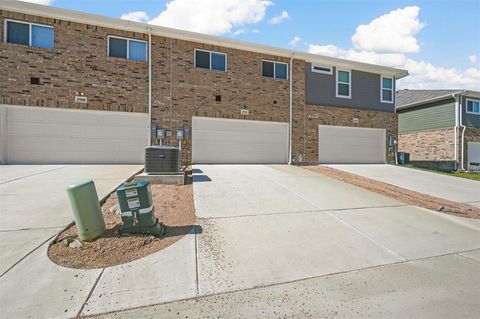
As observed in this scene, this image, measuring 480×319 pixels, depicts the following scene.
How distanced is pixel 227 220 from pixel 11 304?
3.18m

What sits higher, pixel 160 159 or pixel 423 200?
pixel 160 159

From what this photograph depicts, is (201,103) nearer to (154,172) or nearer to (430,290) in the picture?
(154,172)

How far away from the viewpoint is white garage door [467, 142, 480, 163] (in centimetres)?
1781

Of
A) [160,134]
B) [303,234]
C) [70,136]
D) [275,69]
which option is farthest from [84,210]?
[275,69]

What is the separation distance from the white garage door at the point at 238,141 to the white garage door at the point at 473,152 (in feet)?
46.5

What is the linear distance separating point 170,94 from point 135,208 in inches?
322

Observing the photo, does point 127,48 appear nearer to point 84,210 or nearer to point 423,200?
point 84,210

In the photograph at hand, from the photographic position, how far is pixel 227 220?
503 centimetres

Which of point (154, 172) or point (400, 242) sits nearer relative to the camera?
point (400, 242)

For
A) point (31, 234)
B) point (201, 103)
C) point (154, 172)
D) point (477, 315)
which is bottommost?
point (477, 315)

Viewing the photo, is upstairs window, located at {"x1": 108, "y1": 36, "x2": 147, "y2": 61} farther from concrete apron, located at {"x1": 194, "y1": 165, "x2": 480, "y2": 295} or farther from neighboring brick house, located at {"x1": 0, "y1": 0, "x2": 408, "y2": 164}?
concrete apron, located at {"x1": 194, "y1": 165, "x2": 480, "y2": 295}

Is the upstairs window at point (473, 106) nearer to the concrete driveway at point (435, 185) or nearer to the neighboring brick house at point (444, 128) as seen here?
the neighboring brick house at point (444, 128)

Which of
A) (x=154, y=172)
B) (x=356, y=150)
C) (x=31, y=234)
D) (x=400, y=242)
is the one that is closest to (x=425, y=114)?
(x=356, y=150)

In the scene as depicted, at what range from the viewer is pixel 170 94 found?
11312 mm
